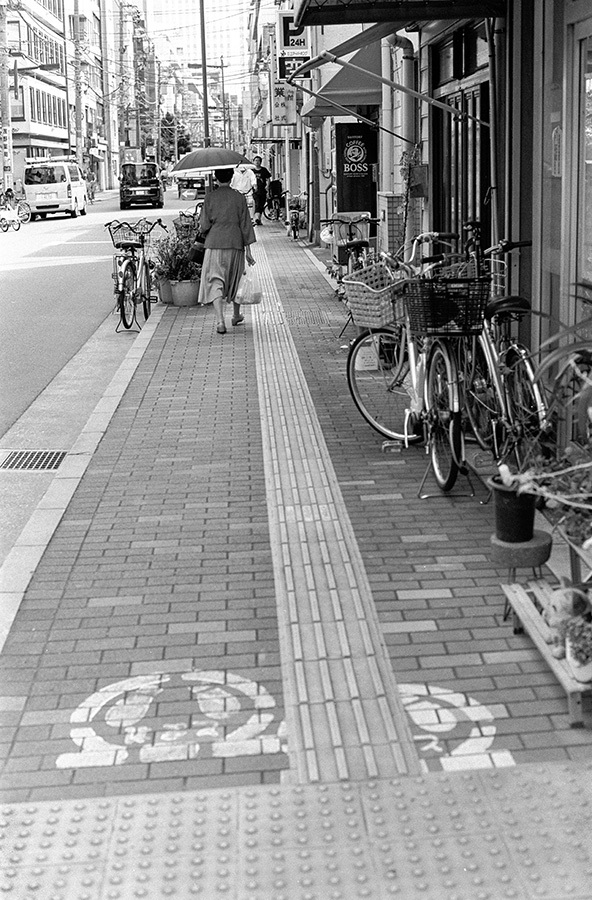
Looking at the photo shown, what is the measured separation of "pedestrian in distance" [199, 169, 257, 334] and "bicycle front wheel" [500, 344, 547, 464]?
22.4 feet

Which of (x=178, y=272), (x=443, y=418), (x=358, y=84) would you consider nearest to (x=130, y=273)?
(x=178, y=272)

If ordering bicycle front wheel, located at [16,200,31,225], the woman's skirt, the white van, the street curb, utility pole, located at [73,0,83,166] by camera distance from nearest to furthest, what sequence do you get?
the street curb, the woman's skirt, bicycle front wheel, located at [16,200,31,225], the white van, utility pole, located at [73,0,83,166]

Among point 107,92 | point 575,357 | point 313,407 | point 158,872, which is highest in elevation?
point 107,92

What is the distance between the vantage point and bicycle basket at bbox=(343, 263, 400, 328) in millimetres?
8055

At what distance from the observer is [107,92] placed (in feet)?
269

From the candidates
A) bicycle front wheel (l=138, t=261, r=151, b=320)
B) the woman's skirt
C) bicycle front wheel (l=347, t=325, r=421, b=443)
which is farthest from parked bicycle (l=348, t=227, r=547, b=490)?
bicycle front wheel (l=138, t=261, r=151, b=320)

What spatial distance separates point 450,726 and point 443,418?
304cm

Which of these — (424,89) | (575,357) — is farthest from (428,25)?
(575,357)

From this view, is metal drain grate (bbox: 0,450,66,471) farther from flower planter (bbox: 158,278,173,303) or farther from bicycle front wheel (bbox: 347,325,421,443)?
flower planter (bbox: 158,278,173,303)

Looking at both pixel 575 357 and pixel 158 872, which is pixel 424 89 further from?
pixel 158 872

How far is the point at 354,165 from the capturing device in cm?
2152

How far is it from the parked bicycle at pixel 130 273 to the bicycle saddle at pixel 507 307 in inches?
324

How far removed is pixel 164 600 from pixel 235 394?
486 centimetres

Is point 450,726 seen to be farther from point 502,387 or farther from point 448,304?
point 448,304
